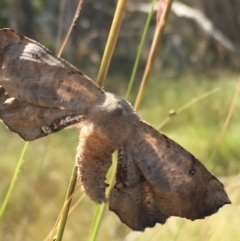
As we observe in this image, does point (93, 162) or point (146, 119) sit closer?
point (93, 162)

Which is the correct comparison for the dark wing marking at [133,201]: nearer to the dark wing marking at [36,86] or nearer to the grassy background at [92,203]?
the dark wing marking at [36,86]

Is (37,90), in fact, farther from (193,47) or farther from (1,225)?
(193,47)

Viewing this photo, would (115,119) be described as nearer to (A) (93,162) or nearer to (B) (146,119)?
(A) (93,162)

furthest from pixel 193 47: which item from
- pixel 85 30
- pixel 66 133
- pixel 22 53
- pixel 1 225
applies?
pixel 22 53

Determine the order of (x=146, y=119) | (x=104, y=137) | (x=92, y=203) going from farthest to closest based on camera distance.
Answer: (x=146, y=119) < (x=92, y=203) < (x=104, y=137)

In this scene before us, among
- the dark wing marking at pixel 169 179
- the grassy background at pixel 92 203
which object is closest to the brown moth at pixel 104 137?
the dark wing marking at pixel 169 179

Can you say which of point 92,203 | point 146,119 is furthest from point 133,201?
point 146,119

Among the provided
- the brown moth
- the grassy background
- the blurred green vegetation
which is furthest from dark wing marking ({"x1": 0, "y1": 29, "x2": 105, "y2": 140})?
the grassy background
